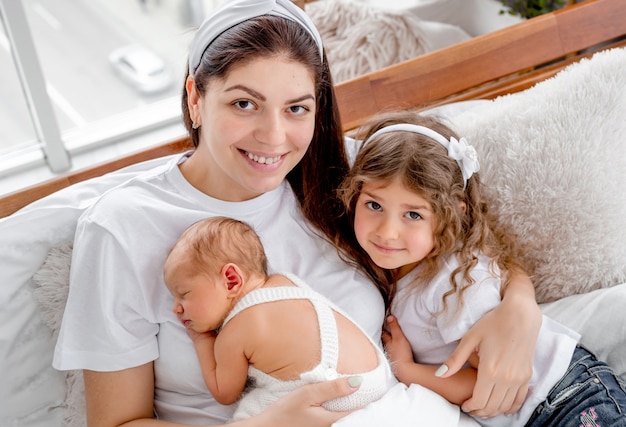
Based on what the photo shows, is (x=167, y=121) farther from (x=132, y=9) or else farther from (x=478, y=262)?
(x=478, y=262)

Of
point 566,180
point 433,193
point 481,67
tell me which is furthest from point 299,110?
point 481,67

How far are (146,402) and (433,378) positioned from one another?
0.58 m

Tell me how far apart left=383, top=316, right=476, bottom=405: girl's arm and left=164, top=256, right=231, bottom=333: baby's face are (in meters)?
0.42

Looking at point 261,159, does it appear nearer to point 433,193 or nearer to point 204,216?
point 204,216

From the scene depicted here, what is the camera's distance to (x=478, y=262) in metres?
1.52

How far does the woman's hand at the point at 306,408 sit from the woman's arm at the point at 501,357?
27cm

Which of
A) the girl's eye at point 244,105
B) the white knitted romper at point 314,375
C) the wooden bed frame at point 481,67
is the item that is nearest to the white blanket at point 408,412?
the white knitted romper at point 314,375

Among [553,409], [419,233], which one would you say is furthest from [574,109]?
[553,409]

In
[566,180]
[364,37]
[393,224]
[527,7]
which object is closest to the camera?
[393,224]

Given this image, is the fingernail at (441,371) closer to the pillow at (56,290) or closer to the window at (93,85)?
the pillow at (56,290)

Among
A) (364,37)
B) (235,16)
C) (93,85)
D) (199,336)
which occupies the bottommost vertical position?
(93,85)

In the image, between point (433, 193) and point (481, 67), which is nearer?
point (433, 193)

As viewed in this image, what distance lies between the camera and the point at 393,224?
4.70ft

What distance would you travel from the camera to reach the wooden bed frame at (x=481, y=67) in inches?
75.0
